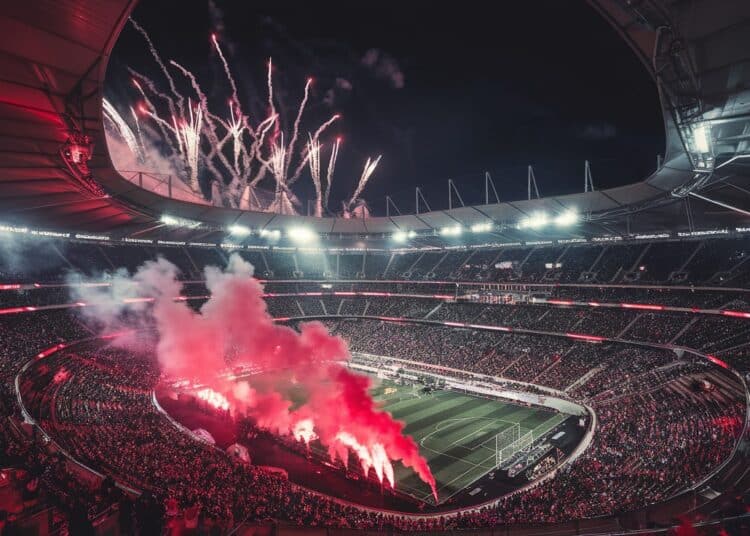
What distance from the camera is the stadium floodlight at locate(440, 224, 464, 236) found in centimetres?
4919

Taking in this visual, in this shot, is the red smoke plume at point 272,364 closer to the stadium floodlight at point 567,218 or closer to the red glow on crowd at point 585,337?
the red glow on crowd at point 585,337

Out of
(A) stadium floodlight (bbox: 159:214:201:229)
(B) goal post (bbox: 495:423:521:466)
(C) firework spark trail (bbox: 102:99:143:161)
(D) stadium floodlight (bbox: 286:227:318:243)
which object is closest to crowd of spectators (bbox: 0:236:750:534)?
(B) goal post (bbox: 495:423:521:466)

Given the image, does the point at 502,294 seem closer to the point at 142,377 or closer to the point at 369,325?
the point at 369,325

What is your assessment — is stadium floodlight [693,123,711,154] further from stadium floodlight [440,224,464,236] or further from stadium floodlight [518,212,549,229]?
stadium floodlight [440,224,464,236]

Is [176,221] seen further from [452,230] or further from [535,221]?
[535,221]

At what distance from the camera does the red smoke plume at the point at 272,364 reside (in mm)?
26734

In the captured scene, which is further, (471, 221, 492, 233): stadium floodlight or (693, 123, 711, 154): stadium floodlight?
(471, 221, 492, 233): stadium floodlight

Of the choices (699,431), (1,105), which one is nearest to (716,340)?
(699,431)

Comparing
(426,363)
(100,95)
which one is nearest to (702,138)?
(100,95)

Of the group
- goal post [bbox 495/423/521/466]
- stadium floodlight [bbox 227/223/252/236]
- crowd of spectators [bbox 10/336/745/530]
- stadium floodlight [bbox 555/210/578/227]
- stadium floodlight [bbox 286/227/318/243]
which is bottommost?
goal post [bbox 495/423/521/466]

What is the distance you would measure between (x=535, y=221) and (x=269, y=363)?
1224 inches

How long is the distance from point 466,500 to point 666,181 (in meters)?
20.4

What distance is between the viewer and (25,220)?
32062mm

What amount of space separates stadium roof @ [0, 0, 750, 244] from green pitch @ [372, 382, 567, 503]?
1843cm
